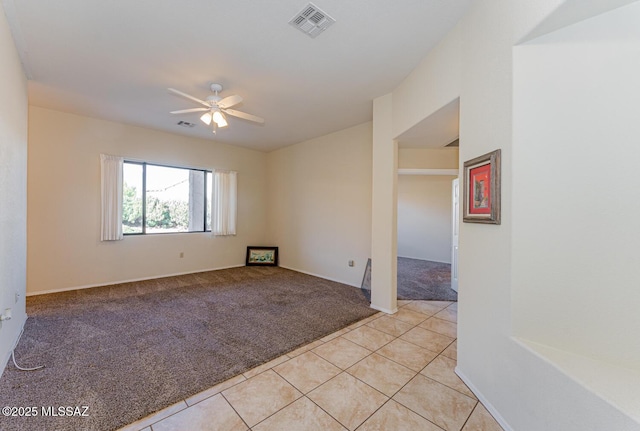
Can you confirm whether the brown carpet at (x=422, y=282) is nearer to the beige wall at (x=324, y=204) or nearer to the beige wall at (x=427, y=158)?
the beige wall at (x=324, y=204)

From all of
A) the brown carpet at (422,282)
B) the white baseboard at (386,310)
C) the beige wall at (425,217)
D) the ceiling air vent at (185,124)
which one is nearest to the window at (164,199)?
the ceiling air vent at (185,124)

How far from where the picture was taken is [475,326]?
1879 mm

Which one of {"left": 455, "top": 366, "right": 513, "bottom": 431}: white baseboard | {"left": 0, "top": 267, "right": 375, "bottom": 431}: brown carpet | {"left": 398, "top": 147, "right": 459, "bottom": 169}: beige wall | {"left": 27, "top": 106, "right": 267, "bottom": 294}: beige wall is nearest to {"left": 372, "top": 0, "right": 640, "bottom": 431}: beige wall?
{"left": 455, "top": 366, "right": 513, "bottom": 431}: white baseboard

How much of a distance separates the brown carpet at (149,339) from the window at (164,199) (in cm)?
119

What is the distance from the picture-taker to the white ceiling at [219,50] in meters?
1.98

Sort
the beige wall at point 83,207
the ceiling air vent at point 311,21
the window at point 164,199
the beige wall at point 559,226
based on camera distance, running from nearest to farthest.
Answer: the beige wall at point 559,226
the ceiling air vent at point 311,21
the beige wall at point 83,207
the window at point 164,199

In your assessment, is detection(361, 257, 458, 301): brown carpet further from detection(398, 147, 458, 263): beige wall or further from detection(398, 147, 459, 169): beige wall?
detection(398, 147, 459, 169): beige wall

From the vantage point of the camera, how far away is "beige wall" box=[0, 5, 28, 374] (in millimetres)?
2031

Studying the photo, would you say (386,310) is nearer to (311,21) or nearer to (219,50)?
(311,21)

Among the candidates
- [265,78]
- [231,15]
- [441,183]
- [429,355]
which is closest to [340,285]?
[429,355]

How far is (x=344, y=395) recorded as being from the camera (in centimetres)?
183

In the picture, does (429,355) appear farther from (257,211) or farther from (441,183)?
(441,183)

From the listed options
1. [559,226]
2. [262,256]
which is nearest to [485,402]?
[559,226]

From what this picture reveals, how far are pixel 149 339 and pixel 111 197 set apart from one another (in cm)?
306
